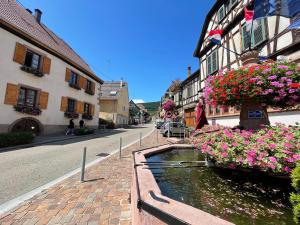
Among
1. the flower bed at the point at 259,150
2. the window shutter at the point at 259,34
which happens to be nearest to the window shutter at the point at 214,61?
the window shutter at the point at 259,34

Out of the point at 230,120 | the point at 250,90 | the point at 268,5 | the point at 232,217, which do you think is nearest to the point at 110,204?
the point at 232,217

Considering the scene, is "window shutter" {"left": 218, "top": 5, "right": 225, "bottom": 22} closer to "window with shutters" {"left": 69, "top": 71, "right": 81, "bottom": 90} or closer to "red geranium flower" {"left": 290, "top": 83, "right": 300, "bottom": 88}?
"red geranium flower" {"left": 290, "top": 83, "right": 300, "bottom": 88}

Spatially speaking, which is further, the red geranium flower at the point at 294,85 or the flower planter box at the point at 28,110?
the flower planter box at the point at 28,110

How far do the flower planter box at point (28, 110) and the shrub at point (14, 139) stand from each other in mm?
3145

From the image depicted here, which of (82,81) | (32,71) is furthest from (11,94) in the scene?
(82,81)

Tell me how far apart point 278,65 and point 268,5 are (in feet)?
10.9

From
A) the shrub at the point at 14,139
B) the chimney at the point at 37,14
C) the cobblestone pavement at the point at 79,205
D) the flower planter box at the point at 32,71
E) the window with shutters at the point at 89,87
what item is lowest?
the cobblestone pavement at the point at 79,205

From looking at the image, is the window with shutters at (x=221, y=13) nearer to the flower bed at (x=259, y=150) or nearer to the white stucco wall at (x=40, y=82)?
the flower bed at (x=259, y=150)

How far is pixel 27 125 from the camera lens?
43.0 ft

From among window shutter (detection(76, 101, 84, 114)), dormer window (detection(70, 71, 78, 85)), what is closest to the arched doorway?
window shutter (detection(76, 101, 84, 114))

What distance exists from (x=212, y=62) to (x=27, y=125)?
A: 16.0 meters

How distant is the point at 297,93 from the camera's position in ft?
13.7

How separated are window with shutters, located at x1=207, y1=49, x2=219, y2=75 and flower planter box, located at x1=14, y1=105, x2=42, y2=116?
A: 1489 cm

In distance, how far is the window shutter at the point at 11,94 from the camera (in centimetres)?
1134
